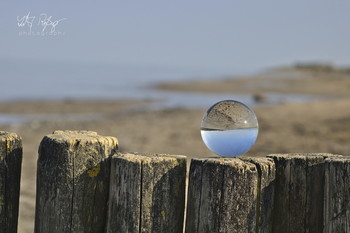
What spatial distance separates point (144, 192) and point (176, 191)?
0.21m

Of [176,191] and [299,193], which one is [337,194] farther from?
[176,191]

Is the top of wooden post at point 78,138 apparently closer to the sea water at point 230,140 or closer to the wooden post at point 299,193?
the sea water at point 230,140

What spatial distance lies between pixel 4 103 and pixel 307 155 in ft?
55.3

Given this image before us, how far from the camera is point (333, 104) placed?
16875 millimetres

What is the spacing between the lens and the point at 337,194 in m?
3.47

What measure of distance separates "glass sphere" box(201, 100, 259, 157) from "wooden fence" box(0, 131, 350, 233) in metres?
0.11

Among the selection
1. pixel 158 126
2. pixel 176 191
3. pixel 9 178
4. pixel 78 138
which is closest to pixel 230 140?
pixel 176 191

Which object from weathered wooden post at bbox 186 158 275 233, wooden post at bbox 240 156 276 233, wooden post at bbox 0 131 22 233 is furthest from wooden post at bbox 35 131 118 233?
wooden post at bbox 240 156 276 233

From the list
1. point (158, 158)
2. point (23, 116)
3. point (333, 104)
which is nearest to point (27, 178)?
point (158, 158)

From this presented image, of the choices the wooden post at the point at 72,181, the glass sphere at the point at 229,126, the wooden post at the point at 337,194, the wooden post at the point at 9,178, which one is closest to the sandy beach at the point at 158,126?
the wooden post at the point at 9,178

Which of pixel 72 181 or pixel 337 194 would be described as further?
pixel 72 181

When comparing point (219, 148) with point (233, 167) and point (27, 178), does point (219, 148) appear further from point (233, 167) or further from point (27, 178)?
point (27, 178)

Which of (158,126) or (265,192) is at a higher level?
(158,126)

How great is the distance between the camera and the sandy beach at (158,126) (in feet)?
35.0
